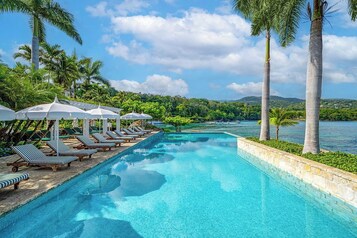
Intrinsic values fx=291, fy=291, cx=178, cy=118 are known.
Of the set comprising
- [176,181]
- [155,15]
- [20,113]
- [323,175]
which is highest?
[155,15]

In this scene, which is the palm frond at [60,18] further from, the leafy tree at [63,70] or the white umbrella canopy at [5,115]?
the white umbrella canopy at [5,115]

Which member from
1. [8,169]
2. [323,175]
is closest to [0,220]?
[8,169]

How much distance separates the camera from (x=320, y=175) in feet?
23.5

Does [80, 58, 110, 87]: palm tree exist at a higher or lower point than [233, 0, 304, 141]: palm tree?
higher

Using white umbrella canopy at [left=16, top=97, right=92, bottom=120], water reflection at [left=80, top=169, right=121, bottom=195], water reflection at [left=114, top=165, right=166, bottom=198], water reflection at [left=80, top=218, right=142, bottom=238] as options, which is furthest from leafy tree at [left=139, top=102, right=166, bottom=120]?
A: water reflection at [left=80, top=218, right=142, bottom=238]

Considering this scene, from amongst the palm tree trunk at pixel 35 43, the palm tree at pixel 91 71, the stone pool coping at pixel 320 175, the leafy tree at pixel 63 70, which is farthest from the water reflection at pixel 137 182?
the palm tree at pixel 91 71

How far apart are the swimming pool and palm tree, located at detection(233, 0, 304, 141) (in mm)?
5505

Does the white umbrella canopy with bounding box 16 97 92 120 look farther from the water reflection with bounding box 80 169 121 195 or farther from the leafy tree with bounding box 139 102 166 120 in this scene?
the leafy tree with bounding box 139 102 166 120

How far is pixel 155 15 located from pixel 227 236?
12.5m

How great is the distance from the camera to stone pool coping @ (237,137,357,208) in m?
5.92

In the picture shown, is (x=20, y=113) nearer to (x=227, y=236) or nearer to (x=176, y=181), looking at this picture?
(x=176, y=181)

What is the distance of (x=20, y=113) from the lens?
9.09 meters

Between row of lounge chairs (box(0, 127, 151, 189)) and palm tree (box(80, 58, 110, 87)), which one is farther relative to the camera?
palm tree (box(80, 58, 110, 87))

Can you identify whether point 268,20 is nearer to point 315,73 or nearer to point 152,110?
point 315,73
